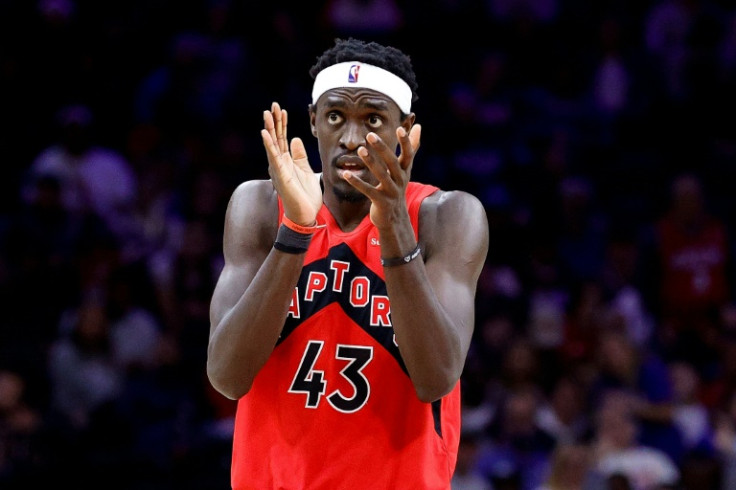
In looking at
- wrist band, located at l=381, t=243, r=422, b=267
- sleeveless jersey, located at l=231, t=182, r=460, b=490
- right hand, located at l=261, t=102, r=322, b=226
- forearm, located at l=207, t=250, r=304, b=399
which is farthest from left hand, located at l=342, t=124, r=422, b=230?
sleeveless jersey, located at l=231, t=182, r=460, b=490

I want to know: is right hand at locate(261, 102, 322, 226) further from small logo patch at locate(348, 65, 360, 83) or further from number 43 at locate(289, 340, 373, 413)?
number 43 at locate(289, 340, 373, 413)

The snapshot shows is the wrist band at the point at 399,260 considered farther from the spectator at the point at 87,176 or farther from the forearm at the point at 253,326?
the spectator at the point at 87,176

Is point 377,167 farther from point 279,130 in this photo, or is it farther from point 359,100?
point 359,100

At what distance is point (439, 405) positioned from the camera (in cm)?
429

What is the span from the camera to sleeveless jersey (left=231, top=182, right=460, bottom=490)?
4.12m

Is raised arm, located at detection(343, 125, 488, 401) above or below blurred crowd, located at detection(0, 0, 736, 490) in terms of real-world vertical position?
below

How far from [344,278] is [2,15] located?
805 centimetres

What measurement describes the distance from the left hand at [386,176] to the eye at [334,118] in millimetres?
598

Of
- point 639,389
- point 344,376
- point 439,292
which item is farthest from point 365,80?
point 639,389

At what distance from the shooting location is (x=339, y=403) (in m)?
4.14

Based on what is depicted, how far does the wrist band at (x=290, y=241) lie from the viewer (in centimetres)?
382

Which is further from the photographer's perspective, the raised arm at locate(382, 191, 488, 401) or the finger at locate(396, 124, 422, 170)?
the raised arm at locate(382, 191, 488, 401)

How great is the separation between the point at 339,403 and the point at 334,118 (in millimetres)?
1020

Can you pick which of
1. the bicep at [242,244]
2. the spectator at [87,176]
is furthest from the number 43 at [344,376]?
the spectator at [87,176]
